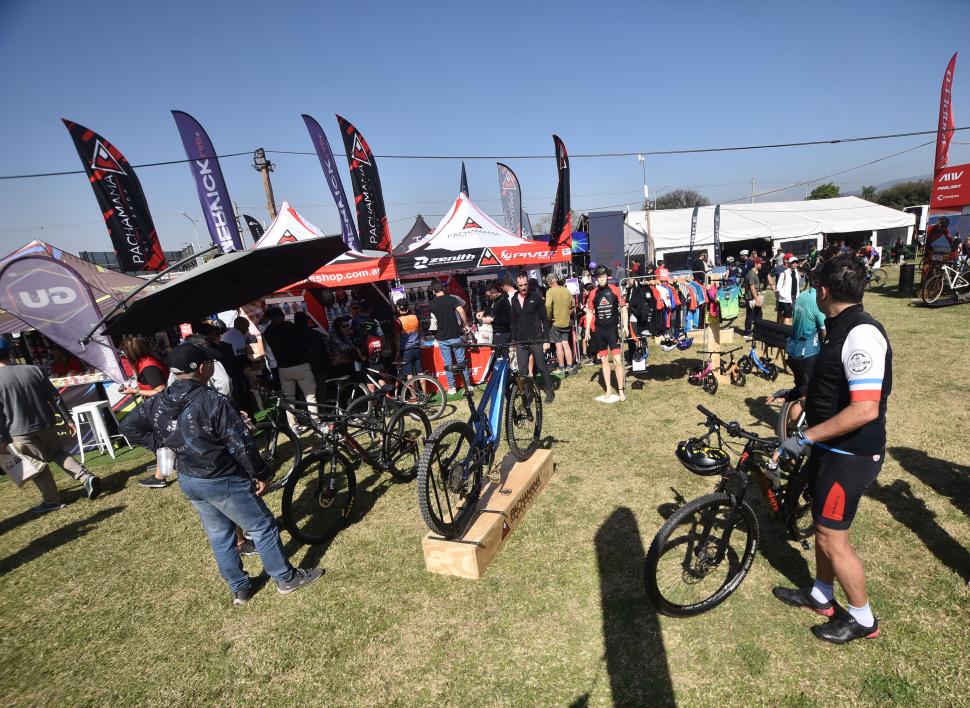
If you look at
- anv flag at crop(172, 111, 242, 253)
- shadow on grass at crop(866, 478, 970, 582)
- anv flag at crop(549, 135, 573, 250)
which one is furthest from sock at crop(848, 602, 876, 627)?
anv flag at crop(172, 111, 242, 253)

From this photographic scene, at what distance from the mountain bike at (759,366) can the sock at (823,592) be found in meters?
5.46

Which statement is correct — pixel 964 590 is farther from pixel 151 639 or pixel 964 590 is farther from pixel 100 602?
pixel 100 602

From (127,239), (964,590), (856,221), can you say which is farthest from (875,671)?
(856,221)

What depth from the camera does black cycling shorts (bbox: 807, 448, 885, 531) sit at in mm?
2301

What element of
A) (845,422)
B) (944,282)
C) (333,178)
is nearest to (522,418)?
(845,422)

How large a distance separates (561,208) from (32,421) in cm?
1029

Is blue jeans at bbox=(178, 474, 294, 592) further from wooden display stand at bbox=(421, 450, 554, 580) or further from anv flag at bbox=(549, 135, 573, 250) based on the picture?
anv flag at bbox=(549, 135, 573, 250)

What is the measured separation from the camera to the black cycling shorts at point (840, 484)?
2.30 meters

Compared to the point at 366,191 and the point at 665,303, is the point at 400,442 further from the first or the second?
the point at 366,191

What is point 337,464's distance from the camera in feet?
14.2

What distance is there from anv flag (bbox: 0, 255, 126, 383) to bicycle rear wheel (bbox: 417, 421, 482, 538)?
614cm

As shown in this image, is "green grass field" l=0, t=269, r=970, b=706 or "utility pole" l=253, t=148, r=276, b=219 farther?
Answer: "utility pole" l=253, t=148, r=276, b=219

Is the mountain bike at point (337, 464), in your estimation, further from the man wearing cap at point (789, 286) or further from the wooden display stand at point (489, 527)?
the man wearing cap at point (789, 286)

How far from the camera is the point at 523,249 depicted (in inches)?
385
